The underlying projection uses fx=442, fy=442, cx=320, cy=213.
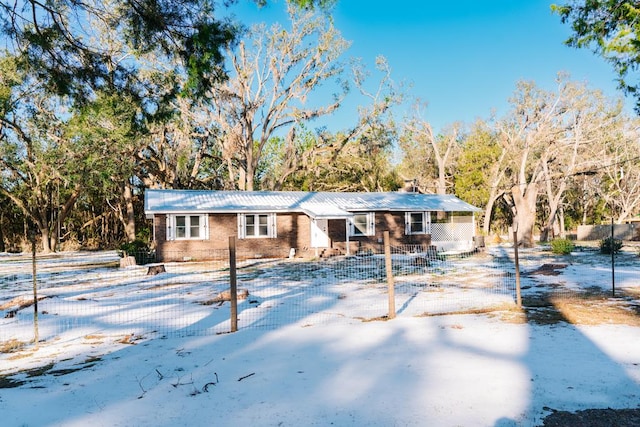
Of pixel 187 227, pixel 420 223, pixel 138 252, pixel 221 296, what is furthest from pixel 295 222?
pixel 221 296

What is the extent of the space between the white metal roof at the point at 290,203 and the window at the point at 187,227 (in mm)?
457

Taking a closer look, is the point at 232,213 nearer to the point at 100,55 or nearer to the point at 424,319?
the point at 100,55

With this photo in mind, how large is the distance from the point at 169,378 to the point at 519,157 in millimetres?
33944

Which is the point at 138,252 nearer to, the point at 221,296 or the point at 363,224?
the point at 363,224

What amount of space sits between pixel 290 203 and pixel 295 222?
1.07 meters

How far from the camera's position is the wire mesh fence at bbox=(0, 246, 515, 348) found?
24.7 ft

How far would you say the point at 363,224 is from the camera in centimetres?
2414

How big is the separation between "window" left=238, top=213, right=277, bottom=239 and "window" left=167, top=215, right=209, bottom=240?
1.71 m

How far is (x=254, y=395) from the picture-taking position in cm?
417

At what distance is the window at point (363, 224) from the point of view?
24.0m

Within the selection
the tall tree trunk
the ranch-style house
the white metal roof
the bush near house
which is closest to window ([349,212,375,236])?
the ranch-style house

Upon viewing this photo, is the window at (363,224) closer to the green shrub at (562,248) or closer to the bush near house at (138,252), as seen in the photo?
the green shrub at (562,248)

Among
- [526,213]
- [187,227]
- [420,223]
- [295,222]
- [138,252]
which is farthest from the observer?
[526,213]

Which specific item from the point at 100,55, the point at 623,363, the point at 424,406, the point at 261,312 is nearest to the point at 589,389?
the point at 623,363
